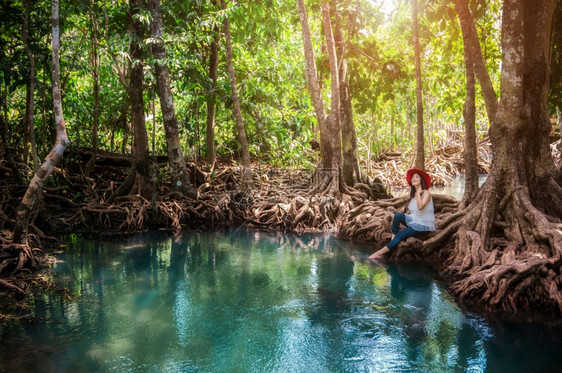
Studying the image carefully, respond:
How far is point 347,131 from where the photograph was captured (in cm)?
1187

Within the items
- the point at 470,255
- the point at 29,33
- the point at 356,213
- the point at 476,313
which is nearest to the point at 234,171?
the point at 356,213

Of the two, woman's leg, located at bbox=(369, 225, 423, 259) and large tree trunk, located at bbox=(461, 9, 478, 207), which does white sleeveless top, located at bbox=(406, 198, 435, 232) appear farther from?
large tree trunk, located at bbox=(461, 9, 478, 207)

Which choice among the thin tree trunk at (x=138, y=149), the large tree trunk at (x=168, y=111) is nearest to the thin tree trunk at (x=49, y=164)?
the large tree trunk at (x=168, y=111)

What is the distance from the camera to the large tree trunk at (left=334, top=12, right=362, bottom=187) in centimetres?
1152

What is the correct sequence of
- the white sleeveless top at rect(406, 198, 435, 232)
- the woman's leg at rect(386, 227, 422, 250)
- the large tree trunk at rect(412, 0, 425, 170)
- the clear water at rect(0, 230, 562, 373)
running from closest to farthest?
1. the clear water at rect(0, 230, 562, 373)
2. the white sleeveless top at rect(406, 198, 435, 232)
3. the woman's leg at rect(386, 227, 422, 250)
4. the large tree trunk at rect(412, 0, 425, 170)

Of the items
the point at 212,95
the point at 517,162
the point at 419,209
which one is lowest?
the point at 419,209

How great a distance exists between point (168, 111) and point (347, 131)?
15.1 ft

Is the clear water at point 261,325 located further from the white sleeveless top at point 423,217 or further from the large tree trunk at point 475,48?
the large tree trunk at point 475,48

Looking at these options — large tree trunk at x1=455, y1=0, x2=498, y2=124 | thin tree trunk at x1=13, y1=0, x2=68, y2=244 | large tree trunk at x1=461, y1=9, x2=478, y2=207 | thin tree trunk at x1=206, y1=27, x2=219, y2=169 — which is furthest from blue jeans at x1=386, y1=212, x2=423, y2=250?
thin tree trunk at x1=206, y1=27, x2=219, y2=169

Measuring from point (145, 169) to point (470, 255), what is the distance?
295 inches

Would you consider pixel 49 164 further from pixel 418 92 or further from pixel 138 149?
pixel 418 92

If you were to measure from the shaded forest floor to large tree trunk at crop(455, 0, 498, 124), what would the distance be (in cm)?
185

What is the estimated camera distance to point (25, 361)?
13.1ft

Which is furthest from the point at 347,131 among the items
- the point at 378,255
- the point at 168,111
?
the point at 378,255
